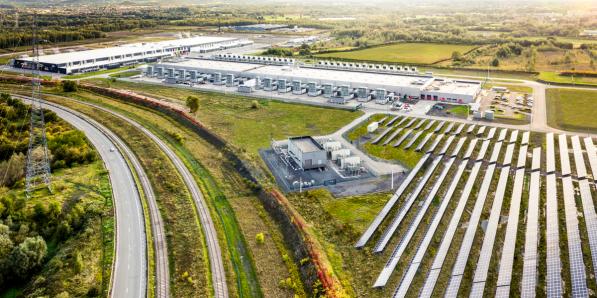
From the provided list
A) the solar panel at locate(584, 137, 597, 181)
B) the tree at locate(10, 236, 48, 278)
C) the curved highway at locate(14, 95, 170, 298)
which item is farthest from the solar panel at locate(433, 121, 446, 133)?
the tree at locate(10, 236, 48, 278)

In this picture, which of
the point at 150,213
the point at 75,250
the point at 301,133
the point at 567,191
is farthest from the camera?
the point at 301,133

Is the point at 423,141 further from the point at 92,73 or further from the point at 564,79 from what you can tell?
the point at 92,73

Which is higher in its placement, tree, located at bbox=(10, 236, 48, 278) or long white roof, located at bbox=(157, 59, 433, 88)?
long white roof, located at bbox=(157, 59, 433, 88)

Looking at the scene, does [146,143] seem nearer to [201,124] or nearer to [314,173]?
[201,124]

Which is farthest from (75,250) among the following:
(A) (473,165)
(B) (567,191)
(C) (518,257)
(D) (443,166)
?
(B) (567,191)

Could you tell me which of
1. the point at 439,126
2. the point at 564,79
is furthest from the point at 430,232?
the point at 564,79

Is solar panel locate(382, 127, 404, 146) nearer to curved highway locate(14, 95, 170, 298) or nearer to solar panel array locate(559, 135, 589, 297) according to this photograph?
solar panel array locate(559, 135, 589, 297)
